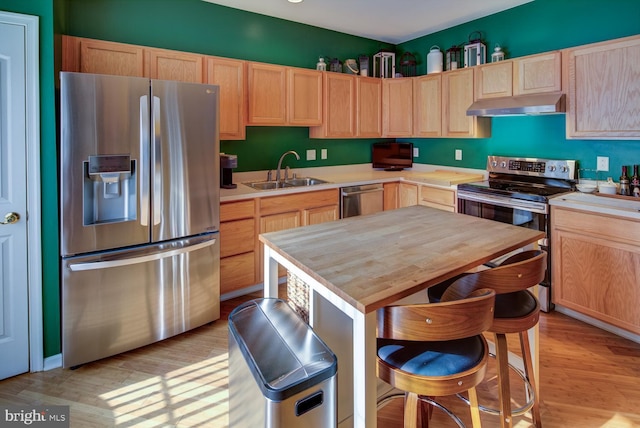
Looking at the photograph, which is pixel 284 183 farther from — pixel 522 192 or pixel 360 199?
pixel 522 192

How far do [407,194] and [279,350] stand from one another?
311 cm

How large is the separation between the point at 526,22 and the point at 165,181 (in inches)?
138

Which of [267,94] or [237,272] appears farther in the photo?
[267,94]

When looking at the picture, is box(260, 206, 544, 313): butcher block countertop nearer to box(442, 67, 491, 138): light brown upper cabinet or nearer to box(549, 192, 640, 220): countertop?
box(549, 192, 640, 220): countertop

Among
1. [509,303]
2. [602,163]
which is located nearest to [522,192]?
[602,163]

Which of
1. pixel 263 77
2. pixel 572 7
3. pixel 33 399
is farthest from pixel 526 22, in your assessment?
pixel 33 399

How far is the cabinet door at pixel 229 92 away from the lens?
3186mm

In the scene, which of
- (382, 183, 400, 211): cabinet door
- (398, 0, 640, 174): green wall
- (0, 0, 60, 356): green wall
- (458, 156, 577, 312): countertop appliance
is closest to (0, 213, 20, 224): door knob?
(0, 0, 60, 356): green wall

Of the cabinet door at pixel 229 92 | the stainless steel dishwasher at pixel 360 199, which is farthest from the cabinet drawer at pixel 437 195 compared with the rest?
the cabinet door at pixel 229 92

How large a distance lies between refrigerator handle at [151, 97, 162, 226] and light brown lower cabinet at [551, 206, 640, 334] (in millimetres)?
2835

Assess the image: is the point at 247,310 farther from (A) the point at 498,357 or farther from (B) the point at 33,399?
(B) the point at 33,399

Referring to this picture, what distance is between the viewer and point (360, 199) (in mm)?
3910

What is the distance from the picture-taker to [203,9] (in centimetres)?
343

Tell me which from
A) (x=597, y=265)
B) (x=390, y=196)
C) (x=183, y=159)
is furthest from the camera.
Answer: (x=390, y=196)
